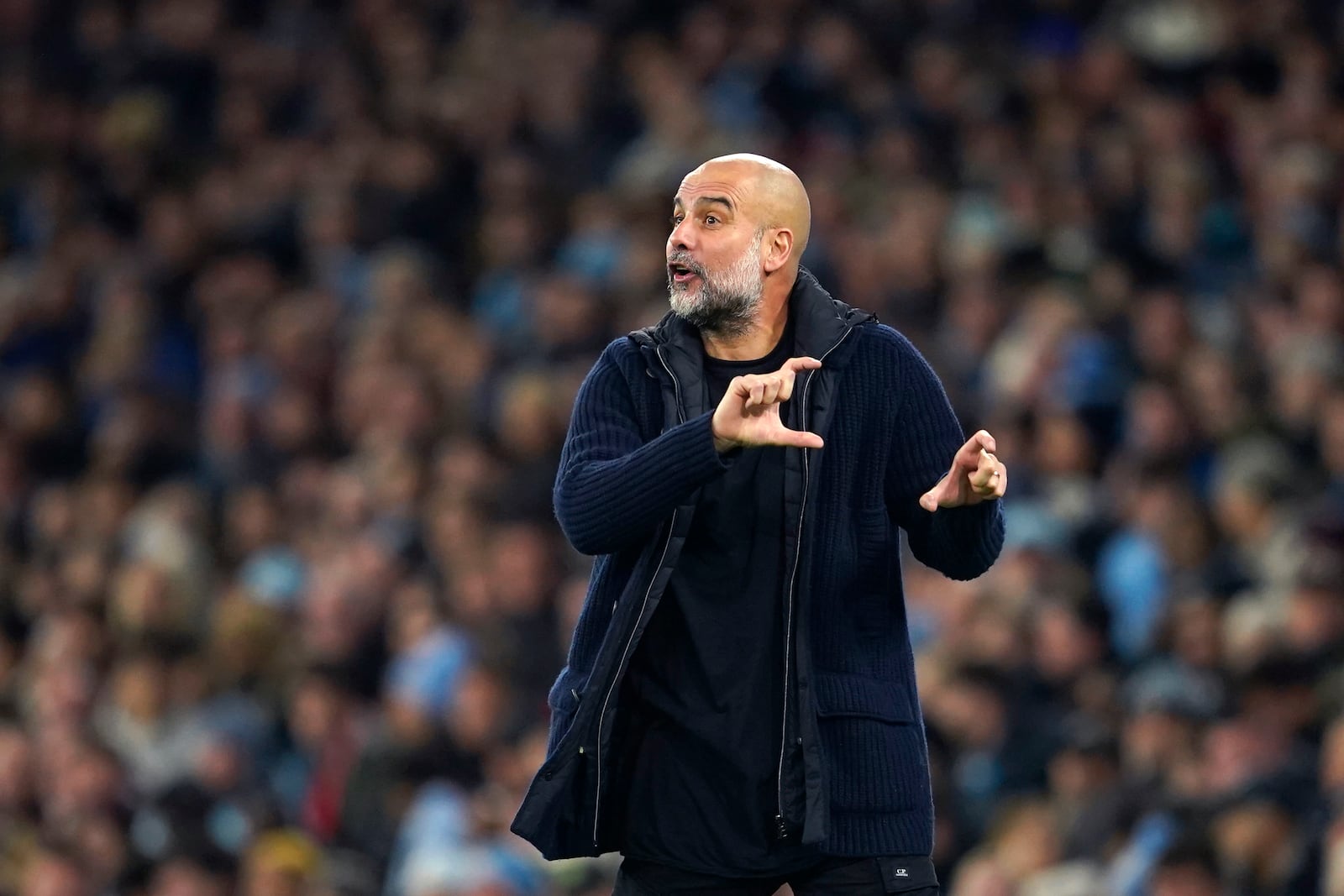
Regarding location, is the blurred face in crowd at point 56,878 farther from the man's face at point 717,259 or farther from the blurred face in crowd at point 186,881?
the man's face at point 717,259

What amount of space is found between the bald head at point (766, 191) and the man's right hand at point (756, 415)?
1.29ft

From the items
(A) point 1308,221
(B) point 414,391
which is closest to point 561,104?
(B) point 414,391

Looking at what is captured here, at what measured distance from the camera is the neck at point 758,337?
12.2 feet

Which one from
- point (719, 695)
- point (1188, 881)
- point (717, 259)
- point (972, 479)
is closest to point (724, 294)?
point (717, 259)

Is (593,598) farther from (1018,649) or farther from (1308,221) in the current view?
(1308,221)

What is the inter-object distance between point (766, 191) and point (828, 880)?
1.05 metres

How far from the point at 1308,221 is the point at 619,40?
12.6 feet

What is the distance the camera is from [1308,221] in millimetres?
8461

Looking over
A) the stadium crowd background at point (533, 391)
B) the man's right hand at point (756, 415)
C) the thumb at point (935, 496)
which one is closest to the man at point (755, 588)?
the thumb at point (935, 496)

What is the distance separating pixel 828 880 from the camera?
3.60m

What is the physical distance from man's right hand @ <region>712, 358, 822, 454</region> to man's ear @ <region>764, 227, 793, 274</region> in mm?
352

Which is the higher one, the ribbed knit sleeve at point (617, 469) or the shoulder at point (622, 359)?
the shoulder at point (622, 359)

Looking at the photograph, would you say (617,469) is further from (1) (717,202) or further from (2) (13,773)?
(2) (13,773)

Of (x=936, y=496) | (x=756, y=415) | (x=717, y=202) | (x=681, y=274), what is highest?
(x=717, y=202)
